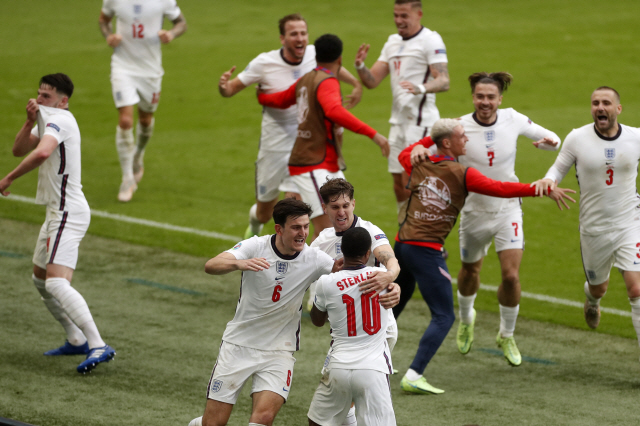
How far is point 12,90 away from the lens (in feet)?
58.0

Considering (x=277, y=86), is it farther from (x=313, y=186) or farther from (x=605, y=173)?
(x=605, y=173)

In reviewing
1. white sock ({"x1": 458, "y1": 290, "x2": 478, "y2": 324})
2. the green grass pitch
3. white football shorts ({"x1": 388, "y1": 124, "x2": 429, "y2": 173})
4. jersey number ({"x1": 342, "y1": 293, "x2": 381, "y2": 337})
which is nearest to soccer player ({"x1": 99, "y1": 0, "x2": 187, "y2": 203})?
the green grass pitch

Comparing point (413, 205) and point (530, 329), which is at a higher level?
point (413, 205)

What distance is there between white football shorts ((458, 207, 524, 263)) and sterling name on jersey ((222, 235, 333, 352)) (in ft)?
8.06

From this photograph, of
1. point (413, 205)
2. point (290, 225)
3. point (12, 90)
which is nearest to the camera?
point (290, 225)

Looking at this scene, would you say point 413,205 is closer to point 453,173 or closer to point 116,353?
point 453,173

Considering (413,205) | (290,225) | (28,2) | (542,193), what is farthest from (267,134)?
(28,2)

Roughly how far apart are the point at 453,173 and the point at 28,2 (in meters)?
22.5

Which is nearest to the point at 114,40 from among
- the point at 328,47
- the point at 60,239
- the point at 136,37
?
the point at 136,37

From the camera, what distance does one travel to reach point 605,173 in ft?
22.6

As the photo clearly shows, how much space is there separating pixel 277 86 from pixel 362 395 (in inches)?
192

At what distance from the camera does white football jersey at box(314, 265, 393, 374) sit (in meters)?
4.87

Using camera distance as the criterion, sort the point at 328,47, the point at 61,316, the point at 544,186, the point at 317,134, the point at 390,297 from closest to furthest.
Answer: the point at 390,297
the point at 544,186
the point at 61,316
the point at 328,47
the point at 317,134

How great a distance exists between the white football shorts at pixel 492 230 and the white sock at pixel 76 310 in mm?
3099
